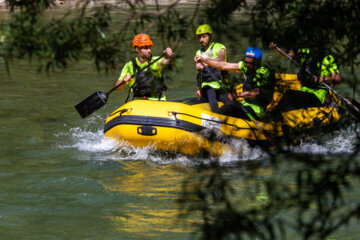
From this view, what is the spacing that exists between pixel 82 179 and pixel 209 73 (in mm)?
2553

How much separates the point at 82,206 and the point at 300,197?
348 centimetres

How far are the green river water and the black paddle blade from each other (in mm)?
558

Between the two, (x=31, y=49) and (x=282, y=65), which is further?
(x=282, y=65)

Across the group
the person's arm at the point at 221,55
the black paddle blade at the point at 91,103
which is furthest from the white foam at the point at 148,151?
the person's arm at the point at 221,55

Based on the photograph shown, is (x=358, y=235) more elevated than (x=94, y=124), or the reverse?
(x=358, y=235)

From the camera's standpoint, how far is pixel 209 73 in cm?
891

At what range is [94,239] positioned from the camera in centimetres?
594

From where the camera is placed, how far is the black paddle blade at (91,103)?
8.92 metres

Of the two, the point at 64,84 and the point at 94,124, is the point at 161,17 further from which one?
the point at 64,84

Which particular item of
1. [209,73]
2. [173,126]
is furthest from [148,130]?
[209,73]

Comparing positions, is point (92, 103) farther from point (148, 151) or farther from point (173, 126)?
point (173, 126)

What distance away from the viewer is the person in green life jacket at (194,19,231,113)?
28.7 ft

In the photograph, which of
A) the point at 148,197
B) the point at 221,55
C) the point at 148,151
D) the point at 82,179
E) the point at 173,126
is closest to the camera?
the point at 148,197

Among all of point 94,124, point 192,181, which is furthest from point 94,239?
point 94,124
